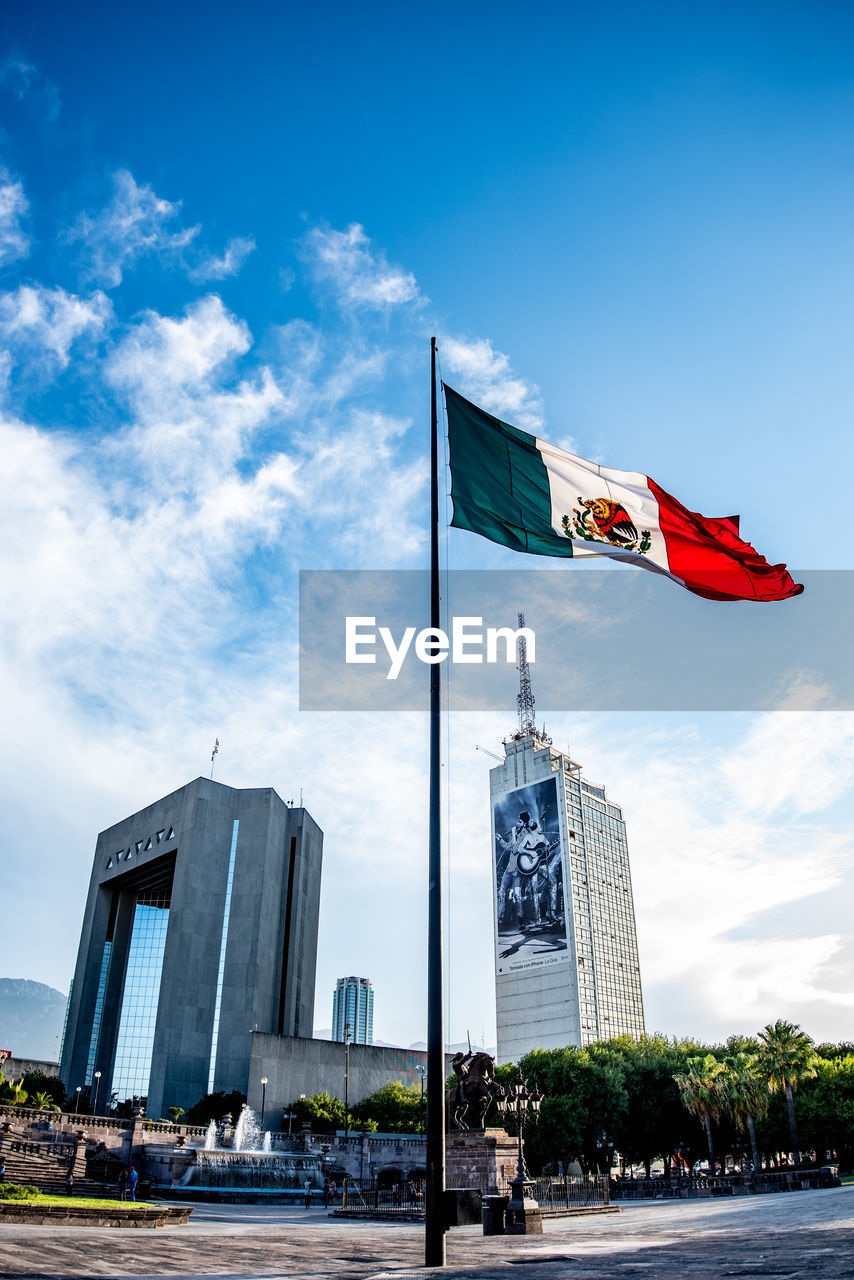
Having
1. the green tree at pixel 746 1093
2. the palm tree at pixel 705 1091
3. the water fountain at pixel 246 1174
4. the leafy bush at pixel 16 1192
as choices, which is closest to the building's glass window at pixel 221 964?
the water fountain at pixel 246 1174

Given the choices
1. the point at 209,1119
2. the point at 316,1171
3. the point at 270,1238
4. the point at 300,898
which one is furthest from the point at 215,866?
the point at 270,1238

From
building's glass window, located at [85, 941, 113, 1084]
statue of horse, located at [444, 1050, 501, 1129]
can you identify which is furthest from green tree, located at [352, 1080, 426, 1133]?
statue of horse, located at [444, 1050, 501, 1129]

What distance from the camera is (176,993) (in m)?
81.2

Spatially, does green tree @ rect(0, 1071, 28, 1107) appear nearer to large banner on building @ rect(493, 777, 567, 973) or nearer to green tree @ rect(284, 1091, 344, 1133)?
green tree @ rect(284, 1091, 344, 1133)

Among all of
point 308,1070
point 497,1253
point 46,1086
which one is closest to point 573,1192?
point 497,1253

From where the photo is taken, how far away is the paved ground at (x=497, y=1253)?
30.6 ft

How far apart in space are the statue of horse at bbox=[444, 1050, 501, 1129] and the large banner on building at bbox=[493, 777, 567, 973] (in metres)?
102

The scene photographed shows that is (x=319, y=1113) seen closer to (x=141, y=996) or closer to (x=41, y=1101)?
(x=41, y=1101)

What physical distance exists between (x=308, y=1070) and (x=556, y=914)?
5719 centimetres

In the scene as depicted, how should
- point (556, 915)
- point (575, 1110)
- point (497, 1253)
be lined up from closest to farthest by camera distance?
point (497, 1253) → point (575, 1110) → point (556, 915)

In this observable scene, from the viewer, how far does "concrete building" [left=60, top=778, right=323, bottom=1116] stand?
81000mm

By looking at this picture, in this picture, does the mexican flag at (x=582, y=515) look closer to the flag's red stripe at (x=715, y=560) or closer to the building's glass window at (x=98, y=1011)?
the flag's red stripe at (x=715, y=560)

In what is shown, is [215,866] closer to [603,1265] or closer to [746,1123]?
[746,1123]

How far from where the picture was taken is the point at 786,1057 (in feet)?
168
